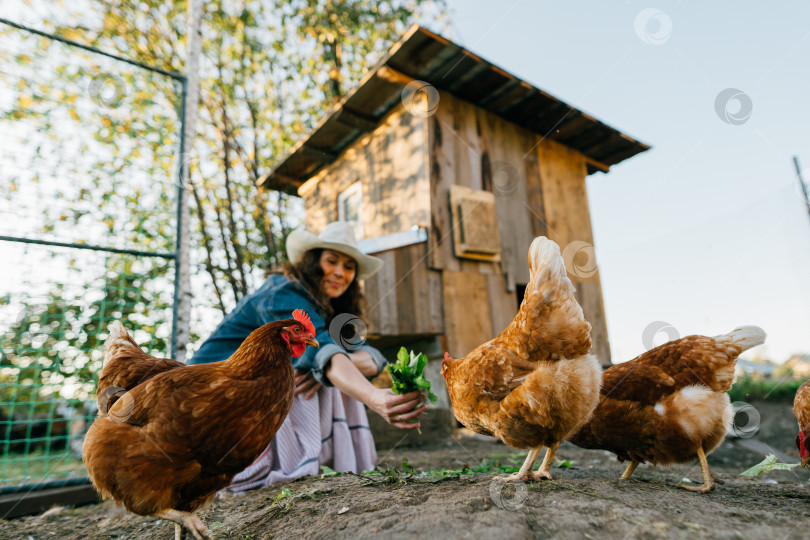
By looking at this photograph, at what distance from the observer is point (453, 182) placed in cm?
618

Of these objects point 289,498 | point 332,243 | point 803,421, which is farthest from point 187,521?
point 803,421

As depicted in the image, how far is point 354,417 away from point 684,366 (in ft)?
7.69

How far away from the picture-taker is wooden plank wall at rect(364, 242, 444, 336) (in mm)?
5297

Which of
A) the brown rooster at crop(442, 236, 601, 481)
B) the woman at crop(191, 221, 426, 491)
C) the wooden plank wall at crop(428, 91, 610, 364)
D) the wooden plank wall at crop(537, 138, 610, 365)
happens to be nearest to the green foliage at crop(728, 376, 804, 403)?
the wooden plank wall at crop(537, 138, 610, 365)

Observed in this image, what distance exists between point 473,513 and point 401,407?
684 millimetres

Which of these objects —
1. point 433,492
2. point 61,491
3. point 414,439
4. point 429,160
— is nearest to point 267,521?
point 433,492

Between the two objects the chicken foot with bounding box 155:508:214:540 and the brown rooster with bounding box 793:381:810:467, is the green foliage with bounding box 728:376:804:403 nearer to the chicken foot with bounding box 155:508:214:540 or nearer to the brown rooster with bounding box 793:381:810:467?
the brown rooster with bounding box 793:381:810:467

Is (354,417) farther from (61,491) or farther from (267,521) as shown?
(61,491)

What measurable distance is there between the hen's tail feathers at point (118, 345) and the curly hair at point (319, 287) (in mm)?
1290

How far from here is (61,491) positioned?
335cm

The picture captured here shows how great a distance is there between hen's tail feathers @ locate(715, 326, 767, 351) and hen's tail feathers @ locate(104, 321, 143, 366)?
10.3ft

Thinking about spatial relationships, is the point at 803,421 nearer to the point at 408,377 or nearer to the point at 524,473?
the point at 524,473

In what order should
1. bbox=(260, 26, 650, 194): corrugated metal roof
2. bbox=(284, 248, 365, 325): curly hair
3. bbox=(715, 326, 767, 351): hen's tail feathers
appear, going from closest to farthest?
1. bbox=(715, 326, 767, 351): hen's tail feathers
2. bbox=(284, 248, 365, 325): curly hair
3. bbox=(260, 26, 650, 194): corrugated metal roof

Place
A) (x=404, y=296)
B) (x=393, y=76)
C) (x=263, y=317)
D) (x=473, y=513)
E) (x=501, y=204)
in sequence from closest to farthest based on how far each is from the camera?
(x=473, y=513)
(x=263, y=317)
(x=404, y=296)
(x=393, y=76)
(x=501, y=204)
